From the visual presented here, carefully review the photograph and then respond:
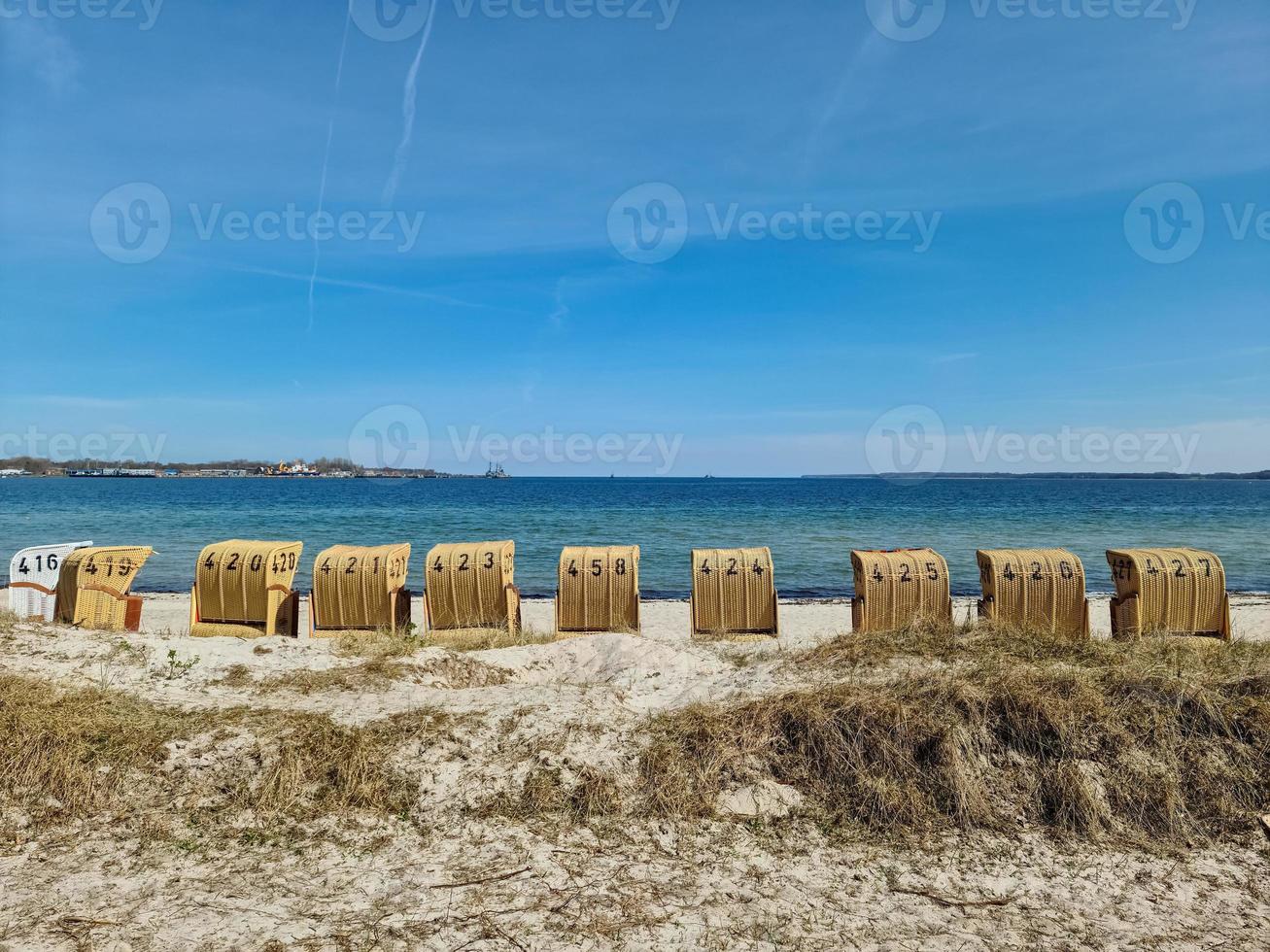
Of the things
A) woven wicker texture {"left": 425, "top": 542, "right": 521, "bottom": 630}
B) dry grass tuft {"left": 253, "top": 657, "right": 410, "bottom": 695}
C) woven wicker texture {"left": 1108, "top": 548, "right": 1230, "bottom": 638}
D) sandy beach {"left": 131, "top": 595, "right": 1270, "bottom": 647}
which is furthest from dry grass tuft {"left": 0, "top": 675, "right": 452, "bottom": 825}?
woven wicker texture {"left": 1108, "top": 548, "right": 1230, "bottom": 638}

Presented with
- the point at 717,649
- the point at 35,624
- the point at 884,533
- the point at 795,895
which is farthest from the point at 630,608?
the point at 884,533

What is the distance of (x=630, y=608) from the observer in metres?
12.4

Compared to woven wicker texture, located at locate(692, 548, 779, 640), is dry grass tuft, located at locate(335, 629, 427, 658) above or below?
below

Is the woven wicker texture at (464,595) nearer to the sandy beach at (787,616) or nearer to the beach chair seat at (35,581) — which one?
the sandy beach at (787,616)

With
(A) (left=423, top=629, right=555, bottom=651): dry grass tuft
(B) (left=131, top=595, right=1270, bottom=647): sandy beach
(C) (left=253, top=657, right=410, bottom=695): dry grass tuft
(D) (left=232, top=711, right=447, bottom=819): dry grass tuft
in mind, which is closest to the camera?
(D) (left=232, top=711, right=447, bottom=819): dry grass tuft

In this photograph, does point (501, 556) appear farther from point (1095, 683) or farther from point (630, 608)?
point (1095, 683)

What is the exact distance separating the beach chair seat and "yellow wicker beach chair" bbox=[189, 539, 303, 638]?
3.28 metres

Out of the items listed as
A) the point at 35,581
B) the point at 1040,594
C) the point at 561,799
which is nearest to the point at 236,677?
the point at 561,799

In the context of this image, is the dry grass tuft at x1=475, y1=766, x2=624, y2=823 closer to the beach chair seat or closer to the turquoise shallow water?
the beach chair seat

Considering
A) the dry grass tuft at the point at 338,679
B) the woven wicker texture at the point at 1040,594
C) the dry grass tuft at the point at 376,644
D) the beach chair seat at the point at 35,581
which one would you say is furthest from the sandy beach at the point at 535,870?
the beach chair seat at the point at 35,581

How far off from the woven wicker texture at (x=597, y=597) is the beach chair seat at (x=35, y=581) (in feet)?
30.3

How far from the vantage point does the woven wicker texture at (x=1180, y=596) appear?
432 inches

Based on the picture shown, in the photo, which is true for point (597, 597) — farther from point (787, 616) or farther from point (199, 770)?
point (787, 616)

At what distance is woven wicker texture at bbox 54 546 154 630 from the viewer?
12.3m
